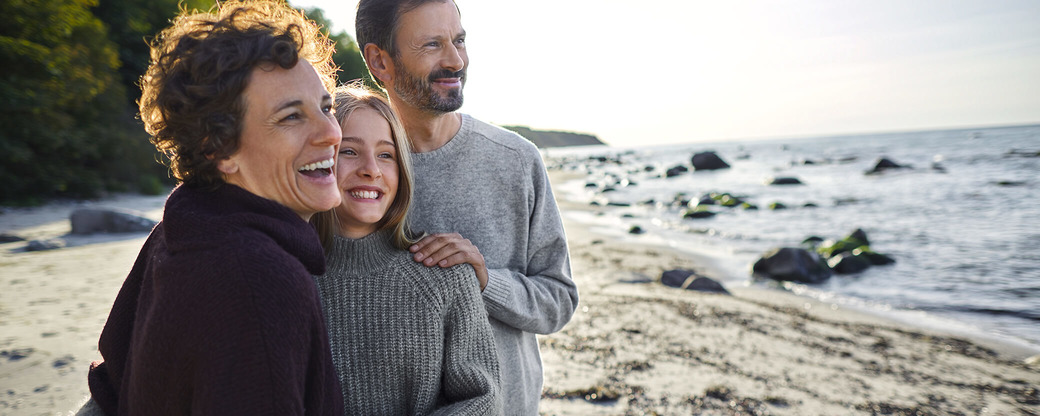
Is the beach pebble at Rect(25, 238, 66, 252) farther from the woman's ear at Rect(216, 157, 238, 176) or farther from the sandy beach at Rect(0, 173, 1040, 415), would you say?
the woman's ear at Rect(216, 157, 238, 176)

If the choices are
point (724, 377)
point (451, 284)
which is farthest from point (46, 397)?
point (724, 377)

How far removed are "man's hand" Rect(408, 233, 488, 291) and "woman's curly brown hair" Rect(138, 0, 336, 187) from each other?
76 centimetres

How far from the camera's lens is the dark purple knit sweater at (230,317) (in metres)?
1.22

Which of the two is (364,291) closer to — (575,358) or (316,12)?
(575,358)

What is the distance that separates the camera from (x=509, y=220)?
2.77 metres

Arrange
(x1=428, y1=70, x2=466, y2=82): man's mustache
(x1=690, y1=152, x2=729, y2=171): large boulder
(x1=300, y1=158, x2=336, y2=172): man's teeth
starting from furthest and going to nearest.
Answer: (x1=690, y1=152, x2=729, y2=171): large boulder < (x1=428, y1=70, x2=466, y2=82): man's mustache < (x1=300, y1=158, x2=336, y2=172): man's teeth

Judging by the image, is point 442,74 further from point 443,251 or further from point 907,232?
point 907,232

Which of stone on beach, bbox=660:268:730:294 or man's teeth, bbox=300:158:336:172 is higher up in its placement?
man's teeth, bbox=300:158:336:172

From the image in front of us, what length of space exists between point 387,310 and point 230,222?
0.78 metres

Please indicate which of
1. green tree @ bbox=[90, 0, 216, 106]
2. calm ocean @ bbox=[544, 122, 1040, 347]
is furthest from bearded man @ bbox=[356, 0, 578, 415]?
green tree @ bbox=[90, 0, 216, 106]

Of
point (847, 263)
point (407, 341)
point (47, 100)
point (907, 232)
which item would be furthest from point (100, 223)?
point (907, 232)

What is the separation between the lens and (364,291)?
205cm

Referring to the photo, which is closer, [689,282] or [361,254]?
[361,254]

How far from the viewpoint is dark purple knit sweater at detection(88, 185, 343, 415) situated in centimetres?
122
